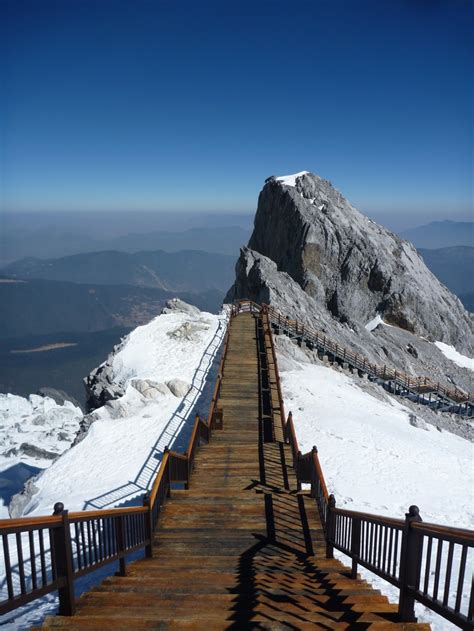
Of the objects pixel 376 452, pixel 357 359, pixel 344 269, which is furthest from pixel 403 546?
pixel 344 269

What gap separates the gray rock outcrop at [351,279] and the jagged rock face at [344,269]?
11 cm

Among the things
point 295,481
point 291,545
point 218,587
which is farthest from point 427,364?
point 218,587

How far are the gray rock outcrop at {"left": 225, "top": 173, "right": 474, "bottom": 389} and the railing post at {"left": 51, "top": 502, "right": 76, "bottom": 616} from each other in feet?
111

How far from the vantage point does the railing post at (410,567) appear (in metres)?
4.61

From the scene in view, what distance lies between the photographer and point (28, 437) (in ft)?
89.9

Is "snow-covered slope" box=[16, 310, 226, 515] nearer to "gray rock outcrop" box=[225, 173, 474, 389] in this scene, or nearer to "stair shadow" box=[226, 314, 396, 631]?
"stair shadow" box=[226, 314, 396, 631]

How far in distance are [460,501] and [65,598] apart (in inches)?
526

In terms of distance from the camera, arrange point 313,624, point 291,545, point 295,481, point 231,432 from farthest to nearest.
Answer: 1. point 231,432
2. point 295,481
3. point 291,545
4. point 313,624

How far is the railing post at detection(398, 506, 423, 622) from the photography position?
15.1ft

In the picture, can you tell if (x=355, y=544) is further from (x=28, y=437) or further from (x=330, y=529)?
(x=28, y=437)

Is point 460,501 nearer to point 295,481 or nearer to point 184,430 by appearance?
point 295,481

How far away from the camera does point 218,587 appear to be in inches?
224

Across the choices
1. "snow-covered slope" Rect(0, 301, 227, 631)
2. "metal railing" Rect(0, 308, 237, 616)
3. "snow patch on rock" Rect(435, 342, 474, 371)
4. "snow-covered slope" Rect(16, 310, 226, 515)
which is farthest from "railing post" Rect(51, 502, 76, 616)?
"snow patch on rock" Rect(435, 342, 474, 371)

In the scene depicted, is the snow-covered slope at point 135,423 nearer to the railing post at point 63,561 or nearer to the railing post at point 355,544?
the railing post at point 63,561
